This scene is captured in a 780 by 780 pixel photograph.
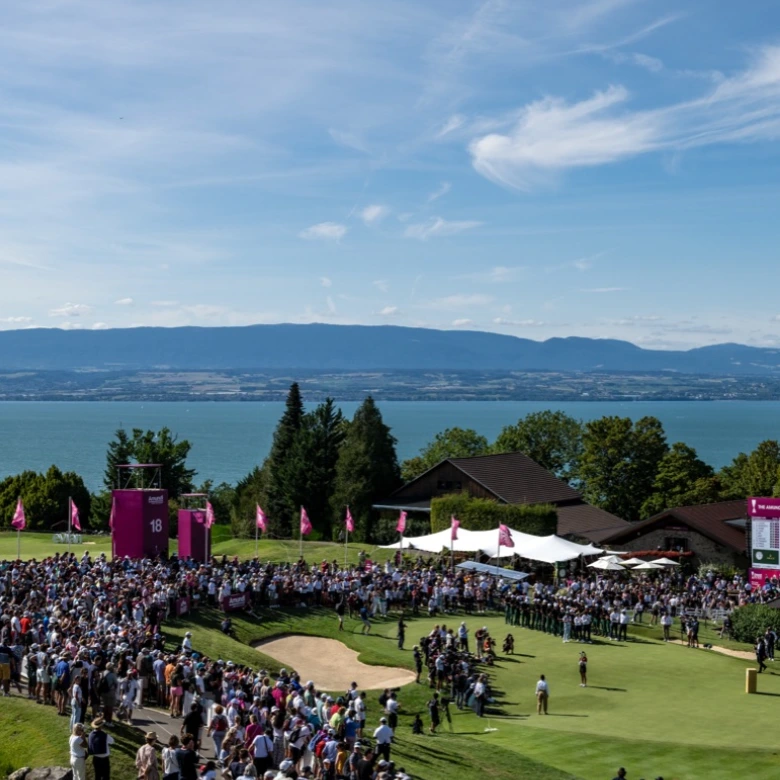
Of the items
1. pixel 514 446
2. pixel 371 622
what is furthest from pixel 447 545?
pixel 514 446

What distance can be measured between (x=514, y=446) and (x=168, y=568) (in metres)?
52.3

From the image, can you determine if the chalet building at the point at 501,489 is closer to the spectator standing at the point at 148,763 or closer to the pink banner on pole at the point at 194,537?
the pink banner on pole at the point at 194,537

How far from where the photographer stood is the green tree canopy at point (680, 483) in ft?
236

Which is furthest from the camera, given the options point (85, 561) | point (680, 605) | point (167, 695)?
point (680, 605)

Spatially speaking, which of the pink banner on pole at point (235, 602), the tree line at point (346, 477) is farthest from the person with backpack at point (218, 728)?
the tree line at point (346, 477)

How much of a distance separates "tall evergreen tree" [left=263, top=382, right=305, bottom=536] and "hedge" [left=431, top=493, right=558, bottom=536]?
1274 centimetres

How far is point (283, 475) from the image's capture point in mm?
69312

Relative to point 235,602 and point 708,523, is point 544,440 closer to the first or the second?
point 708,523

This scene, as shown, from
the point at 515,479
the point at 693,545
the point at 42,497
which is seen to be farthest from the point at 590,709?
the point at 42,497

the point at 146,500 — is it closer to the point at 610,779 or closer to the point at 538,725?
the point at 538,725

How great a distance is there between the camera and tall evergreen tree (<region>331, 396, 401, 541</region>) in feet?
216

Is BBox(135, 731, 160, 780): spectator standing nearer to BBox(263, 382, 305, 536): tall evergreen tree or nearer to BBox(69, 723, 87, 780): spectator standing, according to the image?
BBox(69, 723, 87, 780): spectator standing

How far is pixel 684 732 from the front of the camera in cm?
2520

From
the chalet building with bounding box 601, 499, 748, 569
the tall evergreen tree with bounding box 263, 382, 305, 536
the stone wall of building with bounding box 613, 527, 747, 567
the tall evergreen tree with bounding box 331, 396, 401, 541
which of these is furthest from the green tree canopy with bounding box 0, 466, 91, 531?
the stone wall of building with bounding box 613, 527, 747, 567
